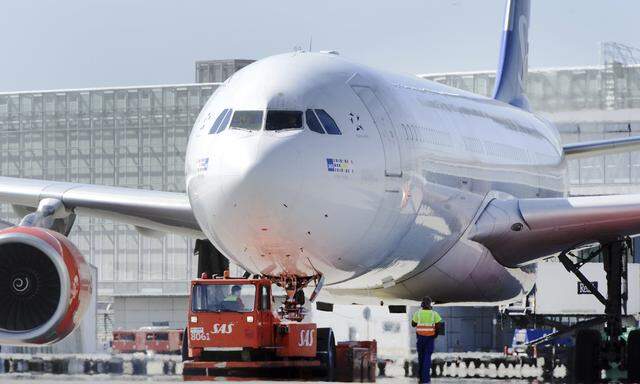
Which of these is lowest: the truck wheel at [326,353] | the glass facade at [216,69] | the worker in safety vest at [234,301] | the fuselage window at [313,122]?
the truck wheel at [326,353]

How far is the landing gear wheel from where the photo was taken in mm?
20500

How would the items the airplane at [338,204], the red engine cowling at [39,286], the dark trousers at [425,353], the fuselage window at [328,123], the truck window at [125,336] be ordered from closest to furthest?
1. the airplane at [338,204]
2. the fuselage window at [328,123]
3. the red engine cowling at [39,286]
4. the dark trousers at [425,353]
5. the truck window at [125,336]

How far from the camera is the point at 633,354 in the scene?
19.9 m

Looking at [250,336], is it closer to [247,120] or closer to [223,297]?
[223,297]

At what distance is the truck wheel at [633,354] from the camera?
19859 mm

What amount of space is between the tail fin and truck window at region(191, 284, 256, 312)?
13495 millimetres

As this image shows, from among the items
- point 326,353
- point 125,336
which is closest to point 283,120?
point 326,353

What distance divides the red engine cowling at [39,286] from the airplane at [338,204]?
0.06 feet

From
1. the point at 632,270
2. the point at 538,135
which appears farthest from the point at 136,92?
the point at 538,135

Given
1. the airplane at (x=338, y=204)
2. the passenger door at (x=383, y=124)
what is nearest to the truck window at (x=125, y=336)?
the airplane at (x=338, y=204)

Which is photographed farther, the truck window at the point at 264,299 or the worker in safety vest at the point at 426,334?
the worker in safety vest at the point at 426,334

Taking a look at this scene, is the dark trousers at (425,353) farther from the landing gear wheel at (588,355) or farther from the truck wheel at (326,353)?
the landing gear wheel at (588,355)

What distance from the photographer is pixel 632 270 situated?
35.6m

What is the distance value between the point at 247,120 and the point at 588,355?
650 cm
